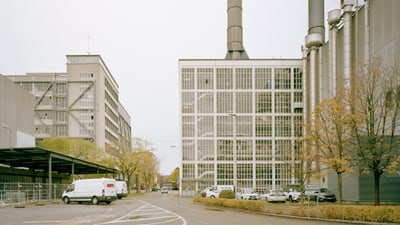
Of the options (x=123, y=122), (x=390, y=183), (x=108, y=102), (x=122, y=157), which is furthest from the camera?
(x=123, y=122)

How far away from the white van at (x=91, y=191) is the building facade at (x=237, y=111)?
1780 inches

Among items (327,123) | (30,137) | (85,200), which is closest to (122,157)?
(30,137)

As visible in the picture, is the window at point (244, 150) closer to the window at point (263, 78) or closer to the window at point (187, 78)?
the window at point (263, 78)

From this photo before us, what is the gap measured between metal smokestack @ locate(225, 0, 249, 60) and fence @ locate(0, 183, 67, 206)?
4914 cm

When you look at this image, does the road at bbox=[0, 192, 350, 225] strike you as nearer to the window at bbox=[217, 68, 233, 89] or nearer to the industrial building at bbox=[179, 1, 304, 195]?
the industrial building at bbox=[179, 1, 304, 195]

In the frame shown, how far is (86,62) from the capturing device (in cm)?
10069

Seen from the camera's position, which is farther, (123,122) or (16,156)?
(123,122)

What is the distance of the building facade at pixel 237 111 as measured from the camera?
268 ft

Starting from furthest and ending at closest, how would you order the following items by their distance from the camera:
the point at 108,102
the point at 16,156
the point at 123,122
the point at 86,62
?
the point at 123,122
the point at 108,102
the point at 86,62
the point at 16,156

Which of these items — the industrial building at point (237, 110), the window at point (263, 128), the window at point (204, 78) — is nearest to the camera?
the industrial building at point (237, 110)

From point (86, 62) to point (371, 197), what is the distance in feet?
258

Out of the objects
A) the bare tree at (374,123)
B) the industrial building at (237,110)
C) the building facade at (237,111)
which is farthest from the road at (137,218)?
the building facade at (237,111)

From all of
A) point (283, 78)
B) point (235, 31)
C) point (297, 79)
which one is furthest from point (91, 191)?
point (297, 79)

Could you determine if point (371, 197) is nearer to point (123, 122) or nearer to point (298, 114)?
point (298, 114)
